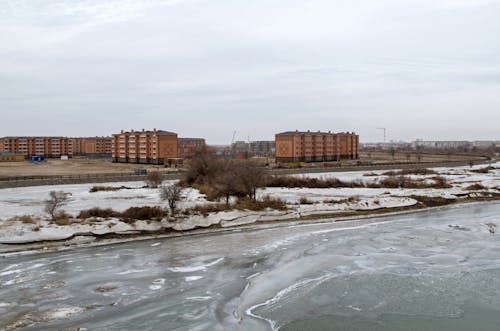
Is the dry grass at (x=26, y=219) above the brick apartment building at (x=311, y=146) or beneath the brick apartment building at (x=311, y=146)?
beneath

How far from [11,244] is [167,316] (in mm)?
10434

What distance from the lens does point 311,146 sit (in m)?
82.3

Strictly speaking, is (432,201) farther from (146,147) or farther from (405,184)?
(146,147)

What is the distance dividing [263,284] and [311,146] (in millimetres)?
69377

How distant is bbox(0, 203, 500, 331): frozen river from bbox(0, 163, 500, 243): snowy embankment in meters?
1.89

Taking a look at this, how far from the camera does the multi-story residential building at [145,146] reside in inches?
2837

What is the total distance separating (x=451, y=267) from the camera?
15.8 meters

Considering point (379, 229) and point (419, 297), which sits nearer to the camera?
point (419, 297)

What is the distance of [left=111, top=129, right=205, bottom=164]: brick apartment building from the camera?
72.0 meters

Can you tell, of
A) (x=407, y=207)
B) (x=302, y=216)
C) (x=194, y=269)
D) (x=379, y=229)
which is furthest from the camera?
(x=407, y=207)

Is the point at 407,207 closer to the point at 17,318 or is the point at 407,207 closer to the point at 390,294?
the point at 390,294

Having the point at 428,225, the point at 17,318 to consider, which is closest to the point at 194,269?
the point at 17,318

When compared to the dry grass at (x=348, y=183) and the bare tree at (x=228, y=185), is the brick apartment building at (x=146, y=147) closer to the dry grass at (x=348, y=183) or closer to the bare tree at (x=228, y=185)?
the dry grass at (x=348, y=183)

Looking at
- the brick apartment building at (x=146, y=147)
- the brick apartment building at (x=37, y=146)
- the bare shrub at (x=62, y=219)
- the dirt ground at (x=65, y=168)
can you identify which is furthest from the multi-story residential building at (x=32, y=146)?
the bare shrub at (x=62, y=219)
